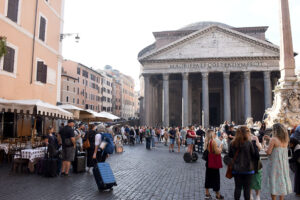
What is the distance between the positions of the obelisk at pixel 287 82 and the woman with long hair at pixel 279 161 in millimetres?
6230

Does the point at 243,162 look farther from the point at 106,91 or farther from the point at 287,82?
the point at 106,91

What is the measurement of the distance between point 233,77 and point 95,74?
25628 mm

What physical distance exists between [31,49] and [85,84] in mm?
30902

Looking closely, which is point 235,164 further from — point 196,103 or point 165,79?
point 196,103

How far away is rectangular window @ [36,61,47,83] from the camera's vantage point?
12188mm

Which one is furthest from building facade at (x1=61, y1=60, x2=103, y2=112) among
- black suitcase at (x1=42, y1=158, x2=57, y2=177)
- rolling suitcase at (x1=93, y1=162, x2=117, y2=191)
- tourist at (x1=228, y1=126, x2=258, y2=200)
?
tourist at (x1=228, y1=126, x2=258, y2=200)


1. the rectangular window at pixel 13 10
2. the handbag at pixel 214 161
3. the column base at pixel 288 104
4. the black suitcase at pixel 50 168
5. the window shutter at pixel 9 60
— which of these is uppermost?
the rectangular window at pixel 13 10

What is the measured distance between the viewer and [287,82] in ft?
31.2

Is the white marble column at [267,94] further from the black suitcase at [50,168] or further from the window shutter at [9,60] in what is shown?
the black suitcase at [50,168]

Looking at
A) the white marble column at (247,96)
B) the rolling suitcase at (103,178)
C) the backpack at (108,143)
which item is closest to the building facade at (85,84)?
the white marble column at (247,96)

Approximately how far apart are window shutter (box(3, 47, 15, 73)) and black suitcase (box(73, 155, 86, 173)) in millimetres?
5522

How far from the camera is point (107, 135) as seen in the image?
572 centimetres

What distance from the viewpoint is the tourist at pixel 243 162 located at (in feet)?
11.9

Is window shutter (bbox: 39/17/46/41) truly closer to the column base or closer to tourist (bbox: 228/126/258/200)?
the column base
